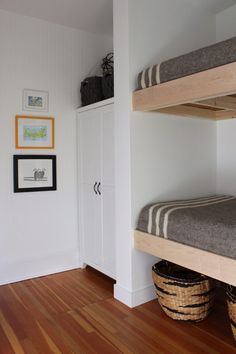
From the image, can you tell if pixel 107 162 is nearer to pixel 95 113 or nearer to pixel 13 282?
pixel 95 113

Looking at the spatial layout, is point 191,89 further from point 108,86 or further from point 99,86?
point 99,86

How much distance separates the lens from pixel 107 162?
2.67m

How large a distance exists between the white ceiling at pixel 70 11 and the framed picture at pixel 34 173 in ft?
4.12

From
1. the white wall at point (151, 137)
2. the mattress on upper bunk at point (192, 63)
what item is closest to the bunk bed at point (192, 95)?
the mattress on upper bunk at point (192, 63)

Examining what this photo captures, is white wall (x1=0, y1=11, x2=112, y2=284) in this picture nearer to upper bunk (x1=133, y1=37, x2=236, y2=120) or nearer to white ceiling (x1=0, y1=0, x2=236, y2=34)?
white ceiling (x1=0, y1=0, x2=236, y2=34)

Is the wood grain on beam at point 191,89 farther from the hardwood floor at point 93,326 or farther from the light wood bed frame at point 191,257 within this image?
the hardwood floor at point 93,326

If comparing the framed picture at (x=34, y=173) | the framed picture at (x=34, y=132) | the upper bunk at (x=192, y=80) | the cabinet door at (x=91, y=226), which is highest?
the upper bunk at (x=192, y=80)

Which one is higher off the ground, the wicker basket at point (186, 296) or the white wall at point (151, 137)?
the white wall at point (151, 137)

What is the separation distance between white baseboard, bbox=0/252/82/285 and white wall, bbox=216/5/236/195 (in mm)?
1586

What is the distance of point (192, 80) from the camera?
1739 mm

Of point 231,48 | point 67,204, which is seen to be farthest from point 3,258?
point 231,48

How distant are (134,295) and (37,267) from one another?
1076 mm

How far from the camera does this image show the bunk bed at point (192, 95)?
1.59 meters

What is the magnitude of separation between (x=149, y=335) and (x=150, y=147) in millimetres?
1270
